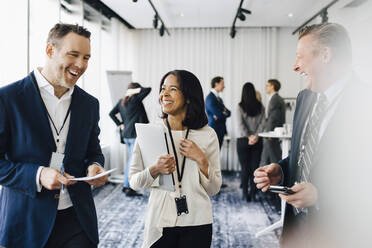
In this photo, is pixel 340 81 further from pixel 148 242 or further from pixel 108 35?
pixel 108 35

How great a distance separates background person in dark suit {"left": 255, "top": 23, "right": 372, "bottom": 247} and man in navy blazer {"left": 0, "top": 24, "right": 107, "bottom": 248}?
871 mm

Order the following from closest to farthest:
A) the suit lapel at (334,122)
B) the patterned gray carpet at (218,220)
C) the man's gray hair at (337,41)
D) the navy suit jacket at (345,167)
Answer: the navy suit jacket at (345,167)
the suit lapel at (334,122)
the man's gray hair at (337,41)
the patterned gray carpet at (218,220)

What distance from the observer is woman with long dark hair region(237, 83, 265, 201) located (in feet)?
15.5

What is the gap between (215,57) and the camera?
7.33 meters

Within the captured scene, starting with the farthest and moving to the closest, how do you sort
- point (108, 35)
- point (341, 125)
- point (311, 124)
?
point (108, 35)
point (311, 124)
point (341, 125)

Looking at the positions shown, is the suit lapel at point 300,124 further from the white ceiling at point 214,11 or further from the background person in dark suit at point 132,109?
the white ceiling at point 214,11

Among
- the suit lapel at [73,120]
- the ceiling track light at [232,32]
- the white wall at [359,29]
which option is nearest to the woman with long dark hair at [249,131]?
the white wall at [359,29]

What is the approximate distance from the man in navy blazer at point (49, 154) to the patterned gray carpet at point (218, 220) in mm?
1879

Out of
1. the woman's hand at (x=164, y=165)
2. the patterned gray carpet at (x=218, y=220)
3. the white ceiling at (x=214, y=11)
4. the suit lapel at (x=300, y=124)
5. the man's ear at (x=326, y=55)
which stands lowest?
the patterned gray carpet at (x=218, y=220)

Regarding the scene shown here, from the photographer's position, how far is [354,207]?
0.91 m

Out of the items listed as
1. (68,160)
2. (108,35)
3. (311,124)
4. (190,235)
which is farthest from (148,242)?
(108,35)

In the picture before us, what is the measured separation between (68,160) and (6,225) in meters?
0.37

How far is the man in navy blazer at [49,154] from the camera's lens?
136cm

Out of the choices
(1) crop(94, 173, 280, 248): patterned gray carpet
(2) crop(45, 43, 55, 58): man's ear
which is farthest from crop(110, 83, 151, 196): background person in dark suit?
(2) crop(45, 43, 55, 58): man's ear
